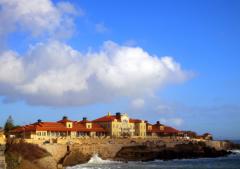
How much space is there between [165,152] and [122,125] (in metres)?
18.9

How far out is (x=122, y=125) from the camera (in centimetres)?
10906

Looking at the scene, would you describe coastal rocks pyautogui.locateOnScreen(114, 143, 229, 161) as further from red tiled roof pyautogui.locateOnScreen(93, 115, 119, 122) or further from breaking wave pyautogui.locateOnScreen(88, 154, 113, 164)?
red tiled roof pyautogui.locateOnScreen(93, 115, 119, 122)

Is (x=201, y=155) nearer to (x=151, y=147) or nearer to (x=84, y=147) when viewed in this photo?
(x=151, y=147)

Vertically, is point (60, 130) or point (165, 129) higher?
point (165, 129)

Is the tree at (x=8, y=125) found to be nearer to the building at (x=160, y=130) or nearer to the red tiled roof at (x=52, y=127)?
the red tiled roof at (x=52, y=127)

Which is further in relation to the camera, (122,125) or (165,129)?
(165,129)

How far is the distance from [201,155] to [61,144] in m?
32.5

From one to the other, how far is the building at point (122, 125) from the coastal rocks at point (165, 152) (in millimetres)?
14789

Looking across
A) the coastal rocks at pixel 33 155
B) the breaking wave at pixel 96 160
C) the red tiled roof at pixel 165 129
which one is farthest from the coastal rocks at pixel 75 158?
the red tiled roof at pixel 165 129

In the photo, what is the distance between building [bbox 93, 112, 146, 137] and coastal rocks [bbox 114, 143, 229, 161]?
14789 millimetres

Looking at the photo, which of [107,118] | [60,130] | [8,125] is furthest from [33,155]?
[107,118]

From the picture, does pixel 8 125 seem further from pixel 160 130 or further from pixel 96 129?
pixel 160 130

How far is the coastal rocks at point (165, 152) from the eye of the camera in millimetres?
86863

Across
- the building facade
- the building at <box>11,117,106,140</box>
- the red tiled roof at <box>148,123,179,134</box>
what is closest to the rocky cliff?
the building facade
